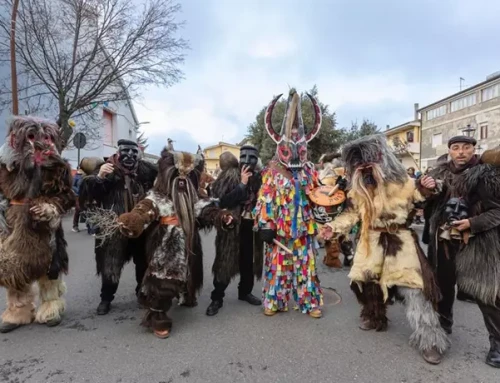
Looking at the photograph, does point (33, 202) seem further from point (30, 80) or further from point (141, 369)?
point (30, 80)

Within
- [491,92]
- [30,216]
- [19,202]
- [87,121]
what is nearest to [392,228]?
[30,216]

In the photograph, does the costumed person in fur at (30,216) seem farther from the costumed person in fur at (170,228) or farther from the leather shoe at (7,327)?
the costumed person in fur at (170,228)

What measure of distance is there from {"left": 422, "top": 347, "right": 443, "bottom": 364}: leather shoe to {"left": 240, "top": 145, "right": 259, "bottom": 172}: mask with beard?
7.61ft

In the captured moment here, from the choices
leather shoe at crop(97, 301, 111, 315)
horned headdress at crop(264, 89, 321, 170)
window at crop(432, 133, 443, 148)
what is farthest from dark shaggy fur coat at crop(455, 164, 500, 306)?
window at crop(432, 133, 443, 148)

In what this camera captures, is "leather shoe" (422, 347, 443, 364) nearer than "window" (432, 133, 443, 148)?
Yes

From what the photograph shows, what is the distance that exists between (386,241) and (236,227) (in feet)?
5.09

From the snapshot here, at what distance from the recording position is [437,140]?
34406 mm

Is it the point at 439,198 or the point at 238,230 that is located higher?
the point at 439,198

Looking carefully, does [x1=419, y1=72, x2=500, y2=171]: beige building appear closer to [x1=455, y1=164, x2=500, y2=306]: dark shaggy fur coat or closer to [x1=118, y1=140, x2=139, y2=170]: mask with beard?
[x1=455, y1=164, x2=500, y2=306]: dark shaggy fur coat

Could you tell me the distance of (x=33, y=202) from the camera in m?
3.24

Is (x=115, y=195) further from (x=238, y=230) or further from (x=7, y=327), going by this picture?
(x=7, y=327)

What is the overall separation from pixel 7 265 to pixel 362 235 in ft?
10.5

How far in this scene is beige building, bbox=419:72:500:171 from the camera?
27547mm

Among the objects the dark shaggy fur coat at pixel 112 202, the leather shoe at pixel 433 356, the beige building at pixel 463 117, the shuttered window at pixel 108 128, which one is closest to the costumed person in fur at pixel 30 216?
the dark shaggy fur coat at pixel 112 202
